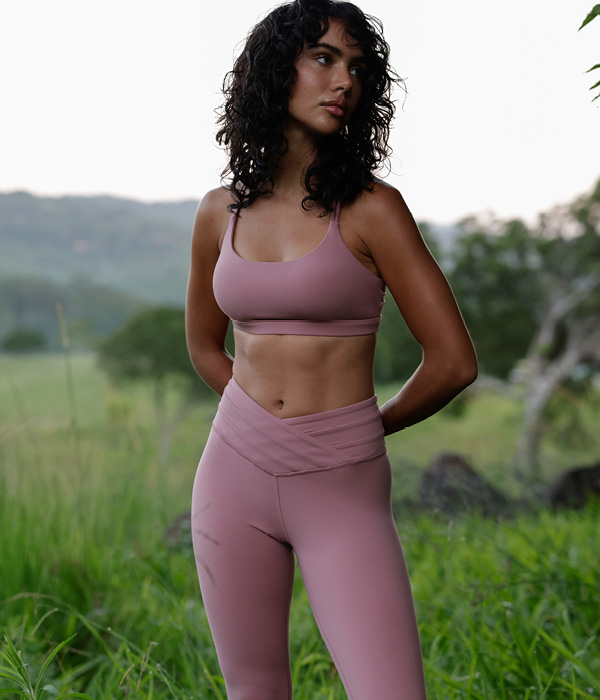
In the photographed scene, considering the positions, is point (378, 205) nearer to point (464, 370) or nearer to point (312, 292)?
point (312, 292)

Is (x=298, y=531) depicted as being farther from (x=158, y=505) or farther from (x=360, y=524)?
(x=158, y=505)

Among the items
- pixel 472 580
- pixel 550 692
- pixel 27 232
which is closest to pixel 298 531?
pixel 550 692

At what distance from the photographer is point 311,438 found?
5.39ft

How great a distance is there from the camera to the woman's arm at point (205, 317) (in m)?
1.98

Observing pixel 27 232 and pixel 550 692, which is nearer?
pixel 550 692

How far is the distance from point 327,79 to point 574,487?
4645 millimetres

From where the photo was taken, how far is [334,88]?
1675 millimetres

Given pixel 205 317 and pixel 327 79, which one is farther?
pixel 205 317

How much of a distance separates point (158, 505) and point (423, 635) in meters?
1.73

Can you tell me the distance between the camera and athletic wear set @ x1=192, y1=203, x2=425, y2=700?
156 centimetres

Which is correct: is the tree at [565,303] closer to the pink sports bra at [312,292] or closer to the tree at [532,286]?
the tree at [532,286]

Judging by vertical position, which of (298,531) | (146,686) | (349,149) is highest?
(349,149)

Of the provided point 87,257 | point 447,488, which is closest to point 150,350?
point 87,257

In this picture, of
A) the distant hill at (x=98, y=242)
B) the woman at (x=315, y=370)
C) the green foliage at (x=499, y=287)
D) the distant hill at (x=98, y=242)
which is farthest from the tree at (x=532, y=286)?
the woman at (x=315, y=370)
